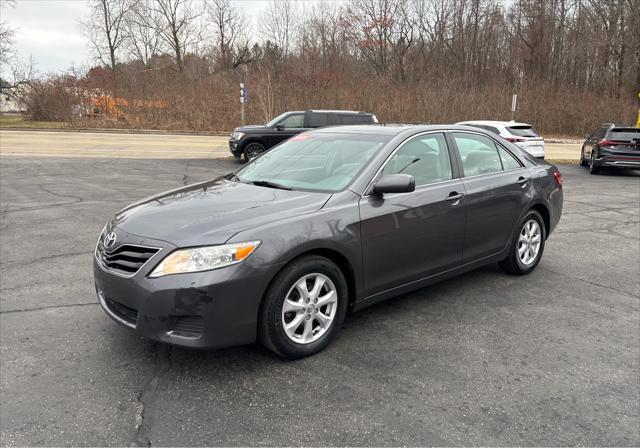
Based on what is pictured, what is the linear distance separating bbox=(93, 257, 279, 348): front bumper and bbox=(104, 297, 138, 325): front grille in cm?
1

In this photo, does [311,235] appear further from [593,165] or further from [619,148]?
[593,165]

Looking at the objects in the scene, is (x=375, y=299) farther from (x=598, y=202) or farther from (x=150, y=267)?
(x=598, y=202)

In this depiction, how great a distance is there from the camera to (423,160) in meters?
4.32

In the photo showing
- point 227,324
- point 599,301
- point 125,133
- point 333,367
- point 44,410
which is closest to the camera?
point 44,410

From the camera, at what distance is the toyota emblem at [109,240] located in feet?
11.0

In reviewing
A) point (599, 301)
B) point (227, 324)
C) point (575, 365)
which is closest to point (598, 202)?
point (599, 301)

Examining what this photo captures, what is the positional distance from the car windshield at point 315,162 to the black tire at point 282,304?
67cm

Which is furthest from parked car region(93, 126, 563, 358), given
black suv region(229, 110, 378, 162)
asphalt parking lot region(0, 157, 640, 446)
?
black suv region(229, 110, 378, 162)

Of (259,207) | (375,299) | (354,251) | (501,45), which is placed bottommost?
(375,299)

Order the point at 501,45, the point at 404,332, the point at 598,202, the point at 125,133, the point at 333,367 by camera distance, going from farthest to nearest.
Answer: the point at 501,45, the point at 125,133, the point at 598,202, the point at 404,332, the point at 333,367

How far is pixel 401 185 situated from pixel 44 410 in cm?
268

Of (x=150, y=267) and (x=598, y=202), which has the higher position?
(x=150, y=267)

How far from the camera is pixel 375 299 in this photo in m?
3.83

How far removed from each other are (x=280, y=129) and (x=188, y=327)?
13.5 m
